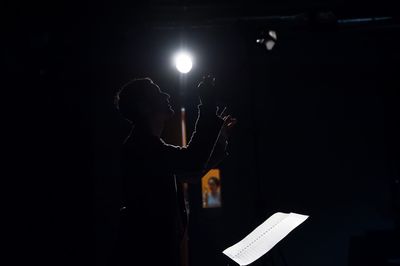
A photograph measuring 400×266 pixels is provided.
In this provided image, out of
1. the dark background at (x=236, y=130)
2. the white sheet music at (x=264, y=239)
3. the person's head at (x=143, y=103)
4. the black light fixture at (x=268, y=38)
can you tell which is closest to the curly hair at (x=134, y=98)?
the person's head at (x=143, y=103)

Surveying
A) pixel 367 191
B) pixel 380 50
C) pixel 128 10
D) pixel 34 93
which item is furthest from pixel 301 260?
pixel 34 93

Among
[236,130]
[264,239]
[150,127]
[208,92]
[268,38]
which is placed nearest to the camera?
[208,92]

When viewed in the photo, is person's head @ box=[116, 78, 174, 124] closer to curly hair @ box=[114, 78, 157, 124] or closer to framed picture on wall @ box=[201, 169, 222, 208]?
curly hair @ box=[114, 78, 157, 124]

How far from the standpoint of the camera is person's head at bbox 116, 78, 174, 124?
5.68 ft

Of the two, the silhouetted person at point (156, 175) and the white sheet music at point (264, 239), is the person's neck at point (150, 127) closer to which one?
the silhouetted person at point (156, 175)

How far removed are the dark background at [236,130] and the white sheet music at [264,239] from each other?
371 centimetres

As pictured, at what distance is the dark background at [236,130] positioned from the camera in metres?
5.57

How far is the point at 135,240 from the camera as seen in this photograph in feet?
5.24

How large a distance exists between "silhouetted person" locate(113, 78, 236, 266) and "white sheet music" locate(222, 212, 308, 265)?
32cm

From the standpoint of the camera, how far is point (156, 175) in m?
1.61

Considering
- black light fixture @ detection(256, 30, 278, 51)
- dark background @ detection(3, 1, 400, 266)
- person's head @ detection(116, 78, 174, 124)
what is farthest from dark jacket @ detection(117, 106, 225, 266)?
dark background @ detection(3, 1, 400, 266)

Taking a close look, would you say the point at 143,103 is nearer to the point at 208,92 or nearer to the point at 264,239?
the point at 208,92

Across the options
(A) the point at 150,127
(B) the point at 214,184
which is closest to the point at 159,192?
(A) the point at 150,127

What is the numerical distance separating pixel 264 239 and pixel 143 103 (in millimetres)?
886
